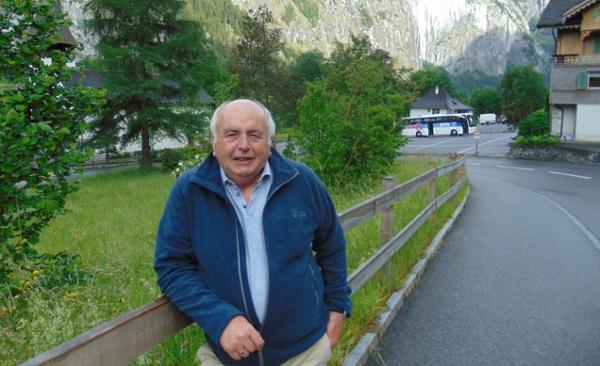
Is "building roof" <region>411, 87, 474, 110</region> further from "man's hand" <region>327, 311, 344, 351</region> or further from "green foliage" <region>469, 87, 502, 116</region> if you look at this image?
"man's hand" <region>327, 311, 344, 351</region>

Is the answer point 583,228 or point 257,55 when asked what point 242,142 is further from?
point 257,55

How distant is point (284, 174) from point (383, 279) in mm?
3510

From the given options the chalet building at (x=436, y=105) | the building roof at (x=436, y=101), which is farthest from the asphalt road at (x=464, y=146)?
the building roof at (x=436, y=101)

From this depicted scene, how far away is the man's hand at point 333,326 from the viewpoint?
8.68 ft

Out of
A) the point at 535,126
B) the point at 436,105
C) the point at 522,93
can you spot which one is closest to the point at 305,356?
the point at 535,126

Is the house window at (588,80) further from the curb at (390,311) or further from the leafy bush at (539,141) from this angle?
the curb at (390,311)

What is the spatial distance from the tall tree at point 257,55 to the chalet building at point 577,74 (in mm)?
19855

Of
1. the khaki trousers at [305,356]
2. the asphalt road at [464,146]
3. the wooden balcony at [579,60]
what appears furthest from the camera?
the asphalt road at [464,146]

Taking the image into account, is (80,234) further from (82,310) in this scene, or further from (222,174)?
(222,174)

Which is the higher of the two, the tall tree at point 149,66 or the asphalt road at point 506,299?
the tall tree at point 149,66

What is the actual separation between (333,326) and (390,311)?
8.85 ft

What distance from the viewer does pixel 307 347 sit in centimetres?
250

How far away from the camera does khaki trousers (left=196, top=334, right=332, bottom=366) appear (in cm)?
250

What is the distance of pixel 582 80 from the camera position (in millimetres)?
36688
